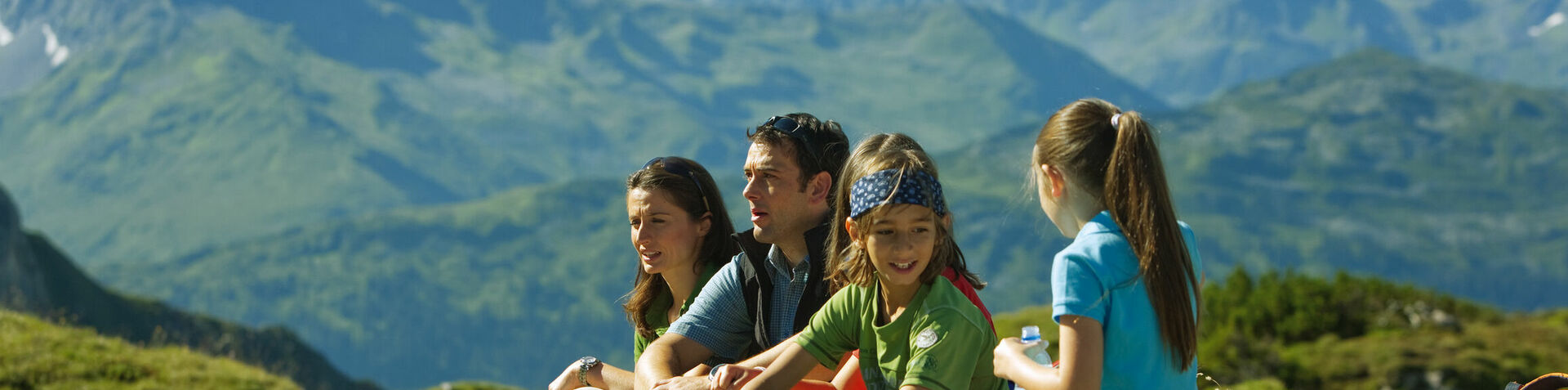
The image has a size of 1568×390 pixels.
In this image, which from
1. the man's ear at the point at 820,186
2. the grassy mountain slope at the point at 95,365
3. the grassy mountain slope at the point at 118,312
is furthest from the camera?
the grassy mountain slope at the point at 118,312

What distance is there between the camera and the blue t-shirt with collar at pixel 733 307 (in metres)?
5.73

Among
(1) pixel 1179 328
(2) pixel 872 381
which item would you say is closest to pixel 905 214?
(2) pixel 872 381

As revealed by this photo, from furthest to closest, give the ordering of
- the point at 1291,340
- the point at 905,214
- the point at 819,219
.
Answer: the point at 1291,340 → the point at 819,219 → the point at 905,214

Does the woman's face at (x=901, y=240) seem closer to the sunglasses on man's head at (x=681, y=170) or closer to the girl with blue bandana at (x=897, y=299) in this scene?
the girl with blue bandana at (x=897, y=299)

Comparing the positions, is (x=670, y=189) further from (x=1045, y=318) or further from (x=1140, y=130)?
(x=1045, y=318)

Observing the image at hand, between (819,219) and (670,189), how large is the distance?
69 centimetres

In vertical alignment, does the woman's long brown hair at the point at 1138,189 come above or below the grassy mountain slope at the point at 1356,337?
below

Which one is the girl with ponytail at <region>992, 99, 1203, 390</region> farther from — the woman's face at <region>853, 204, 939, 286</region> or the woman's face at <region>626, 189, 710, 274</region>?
the woman's face at <region>626, 189, 710, 274</region>

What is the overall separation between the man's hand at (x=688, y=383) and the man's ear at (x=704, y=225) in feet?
3.75

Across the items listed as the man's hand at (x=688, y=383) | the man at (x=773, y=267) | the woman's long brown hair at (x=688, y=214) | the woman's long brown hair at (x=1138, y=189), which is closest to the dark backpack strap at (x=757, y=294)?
the man at (x=773, y=267)

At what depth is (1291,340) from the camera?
2502 centimetres

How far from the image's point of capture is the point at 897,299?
472 cm

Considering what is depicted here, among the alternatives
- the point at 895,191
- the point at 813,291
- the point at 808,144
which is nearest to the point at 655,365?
the point at 813,291

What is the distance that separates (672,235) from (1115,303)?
2.40 metres
